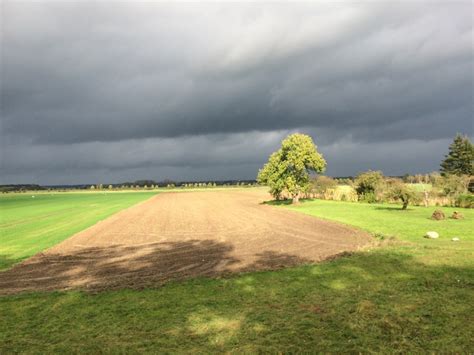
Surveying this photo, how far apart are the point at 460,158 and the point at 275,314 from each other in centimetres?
9614

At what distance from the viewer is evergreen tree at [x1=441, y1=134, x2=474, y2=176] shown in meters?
84.8

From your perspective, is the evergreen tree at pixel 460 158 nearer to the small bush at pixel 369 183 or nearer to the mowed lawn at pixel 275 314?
the small bush at pixel 369 183

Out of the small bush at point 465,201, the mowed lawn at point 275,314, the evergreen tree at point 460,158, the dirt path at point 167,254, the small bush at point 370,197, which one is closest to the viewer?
the mowed lawn at point 275,314

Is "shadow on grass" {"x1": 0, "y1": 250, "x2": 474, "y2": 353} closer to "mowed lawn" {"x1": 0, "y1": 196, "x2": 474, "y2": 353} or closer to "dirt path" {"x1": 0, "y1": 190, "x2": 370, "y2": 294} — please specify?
"mowed lawn" {"x1": 0, "y1": 196, "x2": 474, "y2": 353}

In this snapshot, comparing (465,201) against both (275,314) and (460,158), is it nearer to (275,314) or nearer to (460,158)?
(275,314)

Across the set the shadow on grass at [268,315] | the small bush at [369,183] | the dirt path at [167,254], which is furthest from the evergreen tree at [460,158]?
the shadow on grass at [268,315]

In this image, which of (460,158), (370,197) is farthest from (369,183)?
(460,158)

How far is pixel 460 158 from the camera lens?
8756cm

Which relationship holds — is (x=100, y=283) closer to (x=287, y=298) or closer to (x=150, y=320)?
(x=150, y=320)

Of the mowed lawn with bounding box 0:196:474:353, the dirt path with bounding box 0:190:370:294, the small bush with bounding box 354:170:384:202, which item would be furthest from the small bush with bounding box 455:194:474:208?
the mowed lawn with bounding box 0:196:474:353

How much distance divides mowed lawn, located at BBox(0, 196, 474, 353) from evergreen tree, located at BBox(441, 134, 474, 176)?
8328cm

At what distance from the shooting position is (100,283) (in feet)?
47.4

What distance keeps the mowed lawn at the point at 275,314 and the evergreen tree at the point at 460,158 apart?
273 ft

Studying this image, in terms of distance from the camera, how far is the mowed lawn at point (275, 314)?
8.17 meters
